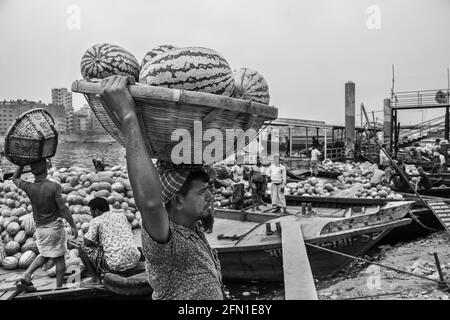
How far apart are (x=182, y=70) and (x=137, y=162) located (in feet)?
1.82

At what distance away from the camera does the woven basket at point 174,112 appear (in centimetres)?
153

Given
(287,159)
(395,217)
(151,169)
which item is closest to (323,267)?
(395,217)

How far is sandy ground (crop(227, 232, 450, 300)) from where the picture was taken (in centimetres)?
691

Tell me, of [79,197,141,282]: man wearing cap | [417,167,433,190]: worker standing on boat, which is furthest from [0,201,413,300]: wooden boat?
[417,167,433,190]: worker standing on boat

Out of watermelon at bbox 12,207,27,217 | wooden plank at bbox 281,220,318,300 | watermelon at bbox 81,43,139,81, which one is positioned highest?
watermelon at bbox 81,43,139,81

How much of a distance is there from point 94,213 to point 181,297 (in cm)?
353

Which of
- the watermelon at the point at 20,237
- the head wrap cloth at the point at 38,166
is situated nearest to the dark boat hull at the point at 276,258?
the head wrap cloth at the point at 38,166

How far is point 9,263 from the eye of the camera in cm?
622

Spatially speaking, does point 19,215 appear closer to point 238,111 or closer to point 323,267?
point 323,267

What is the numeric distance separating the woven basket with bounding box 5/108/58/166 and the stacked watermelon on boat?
10.2 ft

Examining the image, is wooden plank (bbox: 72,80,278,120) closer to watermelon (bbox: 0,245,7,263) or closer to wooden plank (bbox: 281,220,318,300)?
wooden plank (bbox: 281,220,318,300)

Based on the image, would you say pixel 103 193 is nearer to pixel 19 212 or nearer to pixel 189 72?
pixel 19 212

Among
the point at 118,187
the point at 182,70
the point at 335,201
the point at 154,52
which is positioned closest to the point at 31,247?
the point at 118,187

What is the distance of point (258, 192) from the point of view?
11.0 meters
